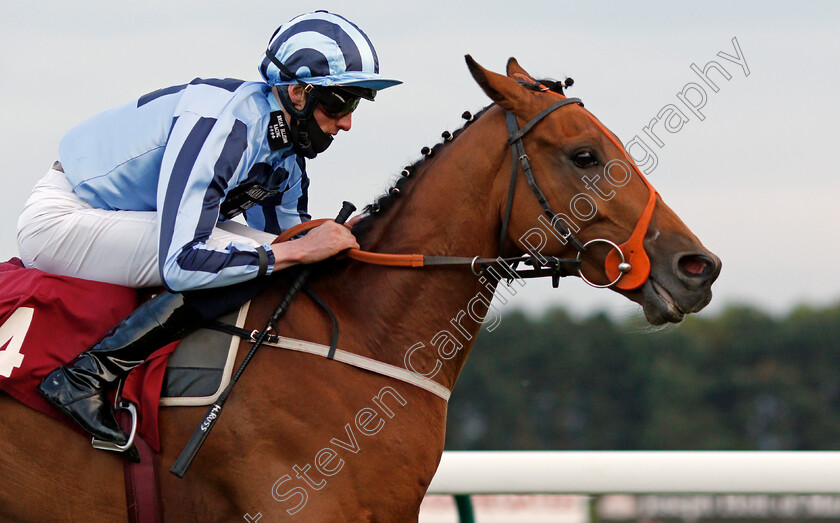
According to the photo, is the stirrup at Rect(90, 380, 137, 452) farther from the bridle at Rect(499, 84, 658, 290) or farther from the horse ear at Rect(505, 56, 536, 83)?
the horse ear at Rect(505, 56, 536, 83)

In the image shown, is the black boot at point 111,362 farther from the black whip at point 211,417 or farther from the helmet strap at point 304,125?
the helmet strap at point 304,125

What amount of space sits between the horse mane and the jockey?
0.16 m

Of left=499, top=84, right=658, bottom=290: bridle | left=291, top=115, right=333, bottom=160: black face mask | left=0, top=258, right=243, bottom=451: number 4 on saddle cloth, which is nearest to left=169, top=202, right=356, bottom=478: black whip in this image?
left=0, top=258, right=243, bottom=451: number 4 on saddle cloth

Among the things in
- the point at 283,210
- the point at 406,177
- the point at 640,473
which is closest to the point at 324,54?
the point at 406,177

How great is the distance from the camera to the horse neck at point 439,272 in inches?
147

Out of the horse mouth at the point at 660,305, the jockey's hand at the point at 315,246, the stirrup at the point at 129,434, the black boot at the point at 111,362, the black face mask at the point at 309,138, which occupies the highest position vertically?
the black face mask at the point at 309,138

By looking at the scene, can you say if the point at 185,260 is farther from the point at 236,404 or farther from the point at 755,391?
the point at 755,391

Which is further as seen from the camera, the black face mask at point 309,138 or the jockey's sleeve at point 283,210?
the jockey's sleeve at point 283,210

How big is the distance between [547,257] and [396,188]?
25.0 inches

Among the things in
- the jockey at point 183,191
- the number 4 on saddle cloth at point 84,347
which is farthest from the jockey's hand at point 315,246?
the number 4 on saddle cloth at point 84,347

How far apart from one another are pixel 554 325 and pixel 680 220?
46585 mm

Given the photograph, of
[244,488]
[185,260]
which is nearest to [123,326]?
[185,260]

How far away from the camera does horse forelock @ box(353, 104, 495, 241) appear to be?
12.8 feet

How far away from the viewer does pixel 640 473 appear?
4.85 meters
